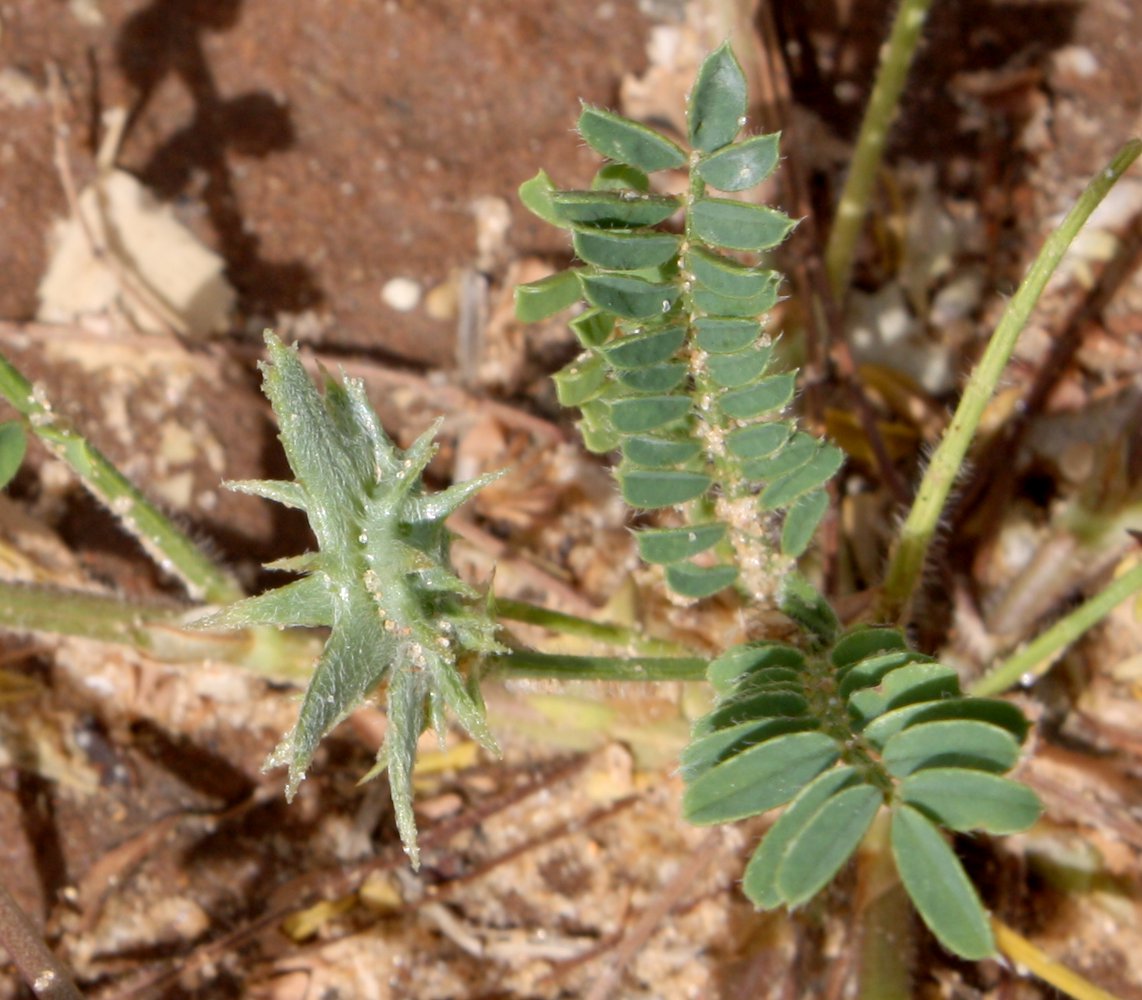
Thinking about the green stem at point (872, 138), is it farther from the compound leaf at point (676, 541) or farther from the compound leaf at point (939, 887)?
the compound leaf at point (939, 887)

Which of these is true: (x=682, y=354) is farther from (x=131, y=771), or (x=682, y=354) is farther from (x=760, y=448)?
(x=131, y=771)

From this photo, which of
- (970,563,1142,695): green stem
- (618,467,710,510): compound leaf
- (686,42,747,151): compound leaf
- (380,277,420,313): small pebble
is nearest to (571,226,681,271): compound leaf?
(686,42,747,151): compound leaf

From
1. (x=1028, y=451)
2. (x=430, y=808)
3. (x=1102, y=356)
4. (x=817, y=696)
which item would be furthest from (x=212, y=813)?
(x=1102, y=356)

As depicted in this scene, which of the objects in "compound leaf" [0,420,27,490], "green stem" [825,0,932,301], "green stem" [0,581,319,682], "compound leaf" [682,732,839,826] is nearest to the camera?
"compound leaf" [682,732,839,826]

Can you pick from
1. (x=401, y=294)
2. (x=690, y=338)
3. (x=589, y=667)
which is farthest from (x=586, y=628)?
(x=401, y=294)

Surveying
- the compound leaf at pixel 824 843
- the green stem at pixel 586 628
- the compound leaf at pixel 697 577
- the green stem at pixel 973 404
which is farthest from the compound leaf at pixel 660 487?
the compound leaf at pixel 824 843

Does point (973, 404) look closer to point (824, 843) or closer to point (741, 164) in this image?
point (741, 164)

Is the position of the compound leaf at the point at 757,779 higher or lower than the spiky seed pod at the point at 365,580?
lower

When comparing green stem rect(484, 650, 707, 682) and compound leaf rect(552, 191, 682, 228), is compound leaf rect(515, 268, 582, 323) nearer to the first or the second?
compound leaf rect(552, 191, 682, 228)
